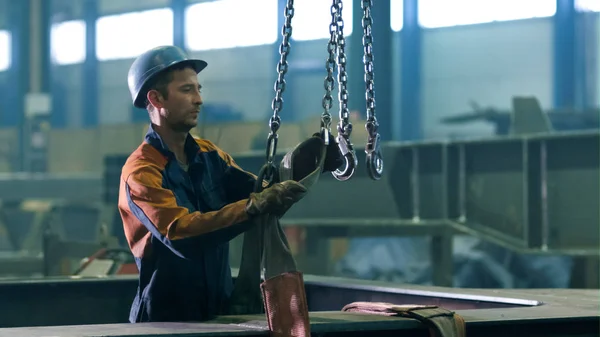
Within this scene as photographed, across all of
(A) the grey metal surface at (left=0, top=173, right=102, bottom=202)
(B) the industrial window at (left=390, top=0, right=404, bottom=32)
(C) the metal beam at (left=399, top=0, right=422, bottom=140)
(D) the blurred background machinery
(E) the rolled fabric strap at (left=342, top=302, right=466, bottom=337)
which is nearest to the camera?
(E) the rolled fabric strap at (left=342, top=302, right=466, bottom=337)

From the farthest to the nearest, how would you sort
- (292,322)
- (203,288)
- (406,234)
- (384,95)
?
1. (384,95)
2. (406,234)
3. (203,288)
4. (292,322)

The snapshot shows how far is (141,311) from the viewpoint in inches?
132

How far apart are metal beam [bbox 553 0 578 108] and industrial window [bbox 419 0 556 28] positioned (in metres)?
1.11

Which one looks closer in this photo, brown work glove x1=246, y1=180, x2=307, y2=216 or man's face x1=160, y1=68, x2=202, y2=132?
brown work glove x1=246, y1=180, x2=307, y2=216

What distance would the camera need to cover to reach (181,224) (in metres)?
3.09

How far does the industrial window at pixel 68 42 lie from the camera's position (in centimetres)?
2009

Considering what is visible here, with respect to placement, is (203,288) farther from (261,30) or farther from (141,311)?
(261,30)

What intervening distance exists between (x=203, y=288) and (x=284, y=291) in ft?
1.45

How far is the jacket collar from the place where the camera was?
11.0ft

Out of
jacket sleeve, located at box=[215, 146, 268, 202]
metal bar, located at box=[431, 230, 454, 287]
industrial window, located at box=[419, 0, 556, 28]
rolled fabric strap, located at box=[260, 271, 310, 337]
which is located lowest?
metal bar, located at box=[431, 230, 454, 287]

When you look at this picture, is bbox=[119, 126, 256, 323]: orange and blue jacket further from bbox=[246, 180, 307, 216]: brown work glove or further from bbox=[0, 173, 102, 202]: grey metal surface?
bbox=[0, 173, 102, 202]: grey metal surface

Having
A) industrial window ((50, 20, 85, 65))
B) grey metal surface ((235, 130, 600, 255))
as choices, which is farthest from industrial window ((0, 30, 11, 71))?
grey metal surface ((235, 130, 600, 255))

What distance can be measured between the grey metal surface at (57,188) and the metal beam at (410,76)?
5098 millimetres

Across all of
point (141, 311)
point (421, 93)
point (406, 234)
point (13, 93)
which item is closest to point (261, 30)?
point (421, 93)
